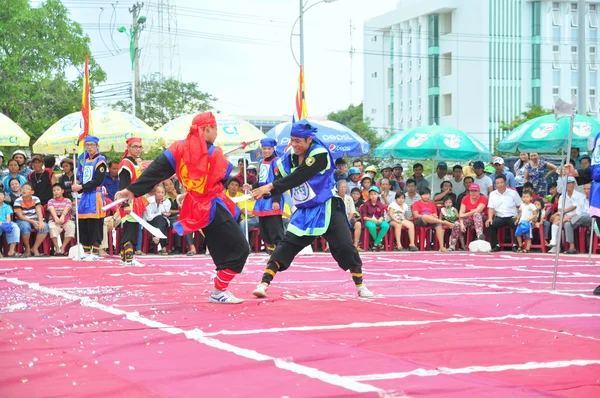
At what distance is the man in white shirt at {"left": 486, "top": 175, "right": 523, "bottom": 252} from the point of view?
1895cm

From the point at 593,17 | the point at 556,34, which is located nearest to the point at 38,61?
the point at 556,34

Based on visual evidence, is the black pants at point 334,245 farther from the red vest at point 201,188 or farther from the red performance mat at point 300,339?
the red vest at point 201,188

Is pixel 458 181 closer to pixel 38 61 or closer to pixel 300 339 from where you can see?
pixel 300 339

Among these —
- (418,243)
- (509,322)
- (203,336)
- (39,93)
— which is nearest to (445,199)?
(418,243)

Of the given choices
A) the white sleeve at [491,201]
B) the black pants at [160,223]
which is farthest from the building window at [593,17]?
the black pants at [160,223]

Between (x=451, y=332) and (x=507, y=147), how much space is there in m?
13.3

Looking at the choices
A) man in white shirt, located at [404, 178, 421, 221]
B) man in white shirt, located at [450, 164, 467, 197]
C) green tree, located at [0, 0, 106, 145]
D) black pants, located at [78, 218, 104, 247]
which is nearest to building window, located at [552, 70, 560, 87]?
green tree, located at [0, 0, 106, 145]

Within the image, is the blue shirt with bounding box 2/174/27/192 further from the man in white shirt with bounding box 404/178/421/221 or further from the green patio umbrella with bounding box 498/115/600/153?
the green patio umbrella with bounding box 498/115/600/153

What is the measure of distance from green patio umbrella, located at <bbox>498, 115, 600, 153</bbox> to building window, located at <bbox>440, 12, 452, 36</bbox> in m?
47.3

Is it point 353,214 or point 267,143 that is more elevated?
point 267,143

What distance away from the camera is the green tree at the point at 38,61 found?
122 feet

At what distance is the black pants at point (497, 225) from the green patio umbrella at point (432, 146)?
89.9 inches

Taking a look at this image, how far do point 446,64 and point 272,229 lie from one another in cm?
5273

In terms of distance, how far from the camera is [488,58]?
6138cm
